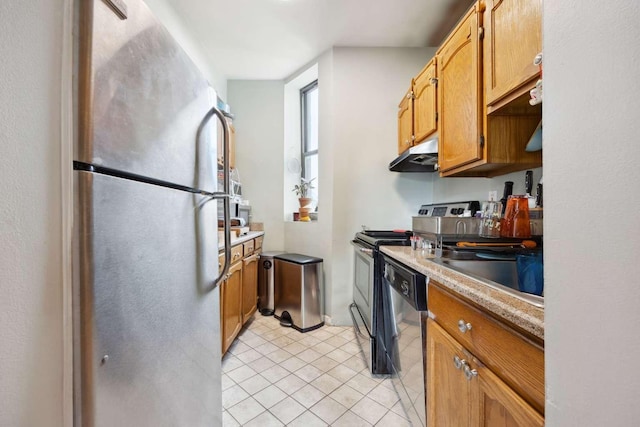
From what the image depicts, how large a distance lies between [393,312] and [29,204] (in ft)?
4.99

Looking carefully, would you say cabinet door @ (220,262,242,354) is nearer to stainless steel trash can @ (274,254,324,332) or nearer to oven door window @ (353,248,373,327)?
stainless steel trash can @ (274,254,324,332)

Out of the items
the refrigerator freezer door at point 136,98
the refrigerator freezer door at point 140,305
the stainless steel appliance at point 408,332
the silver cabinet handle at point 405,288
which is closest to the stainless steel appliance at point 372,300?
the stainless steel appliance at point 408,332

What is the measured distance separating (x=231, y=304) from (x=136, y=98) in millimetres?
1616

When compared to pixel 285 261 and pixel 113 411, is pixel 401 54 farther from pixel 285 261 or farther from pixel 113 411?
pixel 113 411

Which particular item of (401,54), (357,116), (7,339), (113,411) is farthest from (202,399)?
(401,54)

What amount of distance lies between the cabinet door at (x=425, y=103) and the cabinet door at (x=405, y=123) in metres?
0.06

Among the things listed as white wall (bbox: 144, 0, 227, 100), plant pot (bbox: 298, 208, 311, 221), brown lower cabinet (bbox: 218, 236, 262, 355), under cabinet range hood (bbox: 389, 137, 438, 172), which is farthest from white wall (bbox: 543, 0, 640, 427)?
plant pot (bbox: 298, 208, 311, 221)

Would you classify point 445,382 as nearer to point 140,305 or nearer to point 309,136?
point 140,305

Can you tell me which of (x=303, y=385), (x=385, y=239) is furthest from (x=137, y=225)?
(x=385, y=239)

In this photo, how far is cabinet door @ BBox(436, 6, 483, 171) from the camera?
1319mm

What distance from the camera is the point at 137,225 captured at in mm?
662

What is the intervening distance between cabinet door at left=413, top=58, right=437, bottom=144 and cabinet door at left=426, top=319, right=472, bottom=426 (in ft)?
4.49

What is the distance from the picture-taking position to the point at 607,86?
36 centimetres

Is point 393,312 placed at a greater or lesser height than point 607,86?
lesser
